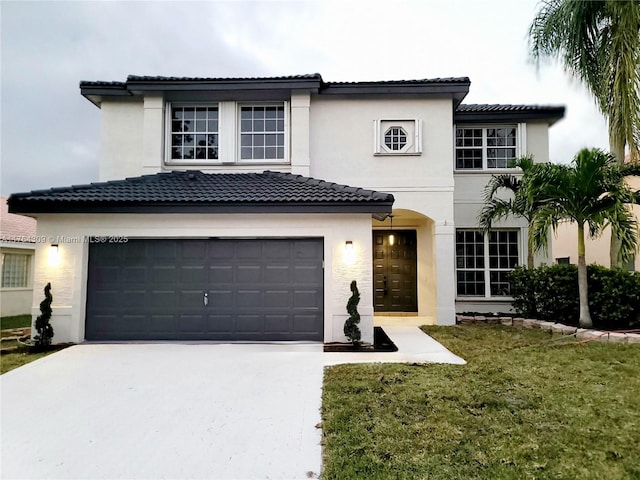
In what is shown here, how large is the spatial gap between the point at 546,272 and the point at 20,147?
60.0 ft

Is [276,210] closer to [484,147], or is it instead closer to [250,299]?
[250,299]

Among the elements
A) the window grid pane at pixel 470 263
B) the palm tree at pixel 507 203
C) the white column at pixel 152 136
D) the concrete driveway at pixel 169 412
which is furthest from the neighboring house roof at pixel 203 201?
the window grid pane at pixel 470 263

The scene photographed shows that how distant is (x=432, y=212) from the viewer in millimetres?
12188

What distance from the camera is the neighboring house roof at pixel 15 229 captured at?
1648cm

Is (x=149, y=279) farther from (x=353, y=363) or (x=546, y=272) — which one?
(x=546, y=272)

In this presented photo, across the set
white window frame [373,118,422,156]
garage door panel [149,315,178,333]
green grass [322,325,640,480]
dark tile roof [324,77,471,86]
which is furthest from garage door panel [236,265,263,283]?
dark tile roof [324,77,471,86]

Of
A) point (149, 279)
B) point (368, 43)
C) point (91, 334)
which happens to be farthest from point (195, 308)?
point (368, 43)

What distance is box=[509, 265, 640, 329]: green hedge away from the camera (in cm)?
944

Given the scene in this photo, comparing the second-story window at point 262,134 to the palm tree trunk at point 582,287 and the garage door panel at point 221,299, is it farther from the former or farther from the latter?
the palm tree trunk at point 582,287

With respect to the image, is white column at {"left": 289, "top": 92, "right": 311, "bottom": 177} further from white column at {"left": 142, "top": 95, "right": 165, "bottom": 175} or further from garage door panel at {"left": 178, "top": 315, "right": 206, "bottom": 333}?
garage door panel at {"left": 178, "top": 315, "right": 206, "bottom": 333}

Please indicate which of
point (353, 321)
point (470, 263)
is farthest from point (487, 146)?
point (353, 321)

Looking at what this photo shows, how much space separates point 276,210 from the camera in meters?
9.41

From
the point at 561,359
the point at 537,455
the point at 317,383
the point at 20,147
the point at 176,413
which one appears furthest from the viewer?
the point at 20,147

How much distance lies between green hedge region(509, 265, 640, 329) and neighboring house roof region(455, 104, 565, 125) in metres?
5.15
